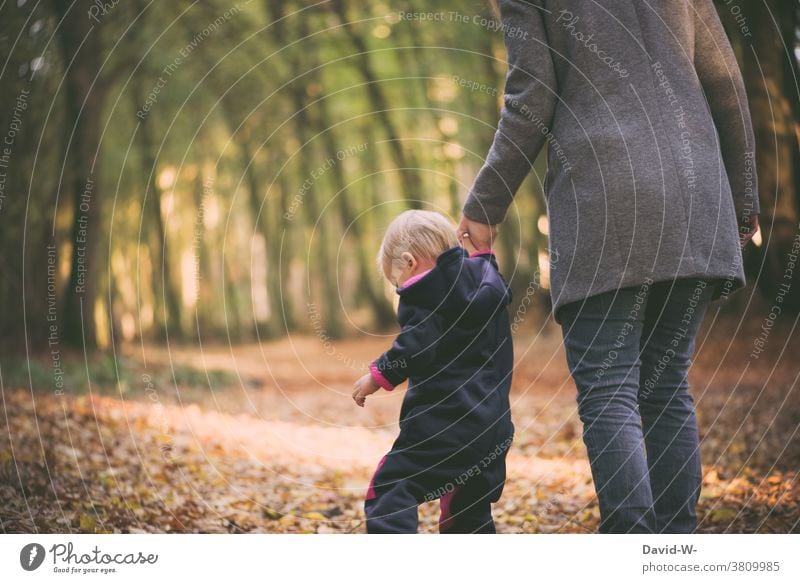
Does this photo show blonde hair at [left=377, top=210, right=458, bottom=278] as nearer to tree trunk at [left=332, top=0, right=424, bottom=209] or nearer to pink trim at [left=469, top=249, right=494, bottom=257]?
pink trim at [left=469, top=249, right=494, bottom=257]

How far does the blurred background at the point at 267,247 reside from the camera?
13.4 feet

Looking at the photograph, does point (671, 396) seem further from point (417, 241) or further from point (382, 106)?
point (382, 106)

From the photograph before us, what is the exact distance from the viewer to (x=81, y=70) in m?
8.97

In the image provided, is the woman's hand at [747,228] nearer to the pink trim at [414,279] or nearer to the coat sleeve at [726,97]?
the coat sleeve at [726,97]

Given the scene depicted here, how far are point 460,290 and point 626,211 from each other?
23.4 inches

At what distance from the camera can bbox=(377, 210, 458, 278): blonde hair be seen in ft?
8.68

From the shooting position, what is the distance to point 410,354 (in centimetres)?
247

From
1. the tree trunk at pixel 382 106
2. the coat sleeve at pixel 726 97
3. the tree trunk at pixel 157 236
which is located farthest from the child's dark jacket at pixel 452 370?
the tree trunk at pixel 382 106

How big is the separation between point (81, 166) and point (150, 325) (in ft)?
35.6

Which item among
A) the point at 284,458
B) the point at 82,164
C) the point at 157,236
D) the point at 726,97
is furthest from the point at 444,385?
the point at 157,236

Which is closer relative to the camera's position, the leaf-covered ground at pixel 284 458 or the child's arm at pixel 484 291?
the child's arm at pixel 484 291
